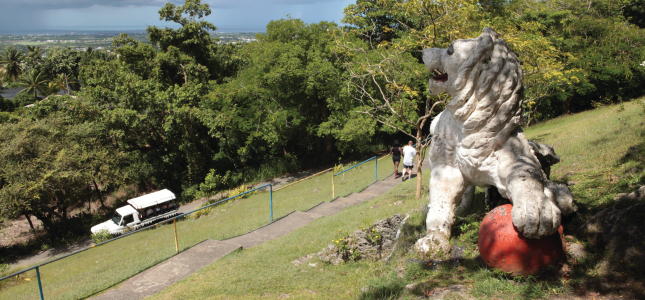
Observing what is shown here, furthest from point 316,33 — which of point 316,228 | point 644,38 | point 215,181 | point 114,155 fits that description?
point 644,38

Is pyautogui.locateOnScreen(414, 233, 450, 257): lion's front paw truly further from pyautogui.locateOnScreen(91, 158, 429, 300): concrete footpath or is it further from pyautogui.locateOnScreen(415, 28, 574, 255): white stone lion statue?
pyautogui.locateOnScreen(91, 158, 429, 300): concrete footpath

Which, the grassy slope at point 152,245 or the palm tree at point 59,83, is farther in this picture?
the palm tree at point 59,83

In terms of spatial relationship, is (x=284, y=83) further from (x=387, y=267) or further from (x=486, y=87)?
(x=486, y=87)

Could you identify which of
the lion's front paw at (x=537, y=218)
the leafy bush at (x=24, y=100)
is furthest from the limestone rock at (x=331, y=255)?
the leafy bush at (x=24, y=100)

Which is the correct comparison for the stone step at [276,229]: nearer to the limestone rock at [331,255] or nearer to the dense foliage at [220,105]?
the limestone rock at [331,255]

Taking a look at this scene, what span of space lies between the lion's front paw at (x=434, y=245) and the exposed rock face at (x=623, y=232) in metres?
1.70

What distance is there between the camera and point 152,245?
10.3 meters

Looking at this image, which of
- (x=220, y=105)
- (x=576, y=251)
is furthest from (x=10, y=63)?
(x=576, y=251)

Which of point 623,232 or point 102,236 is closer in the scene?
point 623,232

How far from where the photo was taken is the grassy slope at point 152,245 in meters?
7.73

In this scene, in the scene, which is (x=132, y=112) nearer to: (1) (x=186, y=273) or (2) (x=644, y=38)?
(1) (x=186, y=273)

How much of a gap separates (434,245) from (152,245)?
25.6 feet

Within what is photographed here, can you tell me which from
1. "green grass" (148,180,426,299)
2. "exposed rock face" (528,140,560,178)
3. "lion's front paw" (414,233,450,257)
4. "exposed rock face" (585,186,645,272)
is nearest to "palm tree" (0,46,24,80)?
"green grass" (148,180,426,299)

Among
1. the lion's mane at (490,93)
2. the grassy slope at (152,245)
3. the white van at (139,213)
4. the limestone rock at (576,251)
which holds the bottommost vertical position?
the white van at (139,213)
